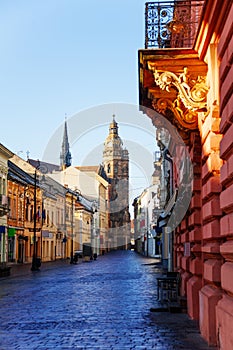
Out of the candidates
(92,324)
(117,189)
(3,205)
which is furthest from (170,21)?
(117,189)

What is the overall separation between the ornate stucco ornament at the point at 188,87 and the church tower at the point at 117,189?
119681mm

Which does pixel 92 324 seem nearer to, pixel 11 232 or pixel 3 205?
pixel 3 205

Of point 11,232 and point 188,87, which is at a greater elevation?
point 188,87

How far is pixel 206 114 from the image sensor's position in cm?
917

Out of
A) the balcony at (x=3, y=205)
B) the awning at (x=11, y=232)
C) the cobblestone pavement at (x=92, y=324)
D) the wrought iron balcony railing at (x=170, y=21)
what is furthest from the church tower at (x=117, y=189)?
the wrought iron balcony railing at (x=170, y=21)

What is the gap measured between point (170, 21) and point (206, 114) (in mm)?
2511

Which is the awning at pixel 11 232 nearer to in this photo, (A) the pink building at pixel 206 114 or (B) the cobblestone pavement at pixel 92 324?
(B) the cobblestone pavement at pixel 92 324

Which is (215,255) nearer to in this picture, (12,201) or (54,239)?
(12,201)

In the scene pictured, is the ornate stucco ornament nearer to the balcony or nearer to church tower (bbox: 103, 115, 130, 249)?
the balcony

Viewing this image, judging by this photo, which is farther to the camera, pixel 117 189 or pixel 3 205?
pixel 117 189

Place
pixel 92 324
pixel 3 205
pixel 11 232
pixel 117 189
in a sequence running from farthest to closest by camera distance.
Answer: pixel 117 189, pixel 11 232, pixel 3 205, pixel 92 324

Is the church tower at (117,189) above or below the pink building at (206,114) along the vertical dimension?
above

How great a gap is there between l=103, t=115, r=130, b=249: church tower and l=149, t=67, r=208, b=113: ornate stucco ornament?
393 feet

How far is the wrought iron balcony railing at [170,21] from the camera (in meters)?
10.6
